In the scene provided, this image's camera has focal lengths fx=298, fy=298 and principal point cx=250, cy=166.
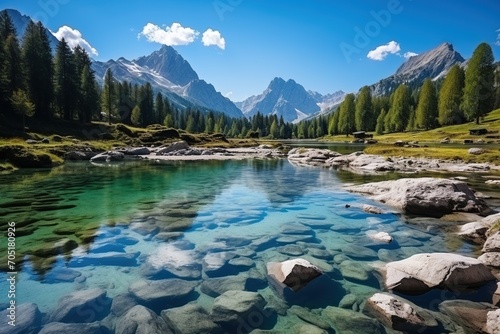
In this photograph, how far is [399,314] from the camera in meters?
6.39

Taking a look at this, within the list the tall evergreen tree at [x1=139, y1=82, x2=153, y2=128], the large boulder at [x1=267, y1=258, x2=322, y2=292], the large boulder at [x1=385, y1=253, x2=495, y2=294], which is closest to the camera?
the large boulder at [x1=385, y1=253, x2=495, y2=294]

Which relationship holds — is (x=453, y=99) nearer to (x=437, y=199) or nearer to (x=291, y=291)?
(x=437, y=199)

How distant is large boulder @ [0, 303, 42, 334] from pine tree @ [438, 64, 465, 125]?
12240 cm

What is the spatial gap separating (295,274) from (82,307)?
5267 mm

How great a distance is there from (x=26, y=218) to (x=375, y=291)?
50.8ft

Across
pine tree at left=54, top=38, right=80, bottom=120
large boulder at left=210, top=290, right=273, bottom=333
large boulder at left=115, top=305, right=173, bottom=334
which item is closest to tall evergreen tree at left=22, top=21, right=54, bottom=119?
pine tree at left=54, top=38, right=80, bottom=120

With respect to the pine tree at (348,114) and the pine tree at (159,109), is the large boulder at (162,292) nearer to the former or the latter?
the pine tree at (348,114)

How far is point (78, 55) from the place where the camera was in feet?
330

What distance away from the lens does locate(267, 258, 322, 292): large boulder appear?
8016 mm

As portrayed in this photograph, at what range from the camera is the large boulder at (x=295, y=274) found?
316 inches

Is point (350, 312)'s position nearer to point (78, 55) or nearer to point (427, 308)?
point (427, 308)

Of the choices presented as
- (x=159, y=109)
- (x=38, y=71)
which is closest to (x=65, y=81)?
(x=38, y=71)

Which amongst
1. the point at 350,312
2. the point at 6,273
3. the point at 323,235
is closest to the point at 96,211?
the point at 6,273

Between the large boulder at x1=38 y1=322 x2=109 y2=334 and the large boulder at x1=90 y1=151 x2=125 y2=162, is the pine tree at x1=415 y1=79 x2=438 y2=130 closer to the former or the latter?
the large boulder at x1=90 y1=151 x2=125 y2=162
